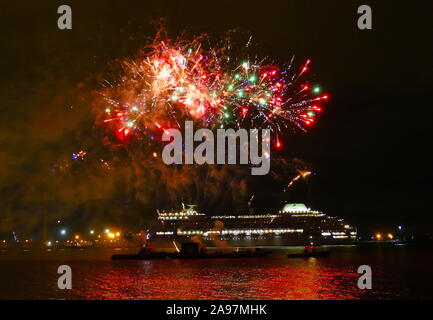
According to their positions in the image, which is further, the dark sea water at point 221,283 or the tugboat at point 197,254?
the tugboat at point 197,254

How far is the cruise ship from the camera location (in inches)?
3979

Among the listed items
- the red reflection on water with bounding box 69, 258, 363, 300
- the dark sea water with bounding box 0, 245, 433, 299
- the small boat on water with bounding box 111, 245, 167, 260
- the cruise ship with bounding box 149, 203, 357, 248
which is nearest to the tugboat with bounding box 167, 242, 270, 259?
the small boat on water with bounding box 111, 245, 167, 260

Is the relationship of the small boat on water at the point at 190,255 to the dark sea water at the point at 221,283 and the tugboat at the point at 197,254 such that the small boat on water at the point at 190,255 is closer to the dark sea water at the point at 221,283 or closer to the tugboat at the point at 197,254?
the tugboat at the point at 197,254

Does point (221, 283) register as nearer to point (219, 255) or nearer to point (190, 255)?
point (190, 255)

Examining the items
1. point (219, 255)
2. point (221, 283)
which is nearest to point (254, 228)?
point (219, 255)

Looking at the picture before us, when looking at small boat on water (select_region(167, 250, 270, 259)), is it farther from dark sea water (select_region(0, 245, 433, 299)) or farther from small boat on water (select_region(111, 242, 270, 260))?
dark sea water (select_region(0, 245, 433, 299))

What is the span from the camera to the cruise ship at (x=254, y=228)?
101 metres

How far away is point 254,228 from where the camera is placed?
4136 inches

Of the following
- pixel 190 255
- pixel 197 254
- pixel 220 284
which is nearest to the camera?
pixel 220 284

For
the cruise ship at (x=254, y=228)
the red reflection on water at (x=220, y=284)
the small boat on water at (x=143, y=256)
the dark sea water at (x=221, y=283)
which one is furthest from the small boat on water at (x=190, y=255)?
the cruise ship at (x=254, y=228)
